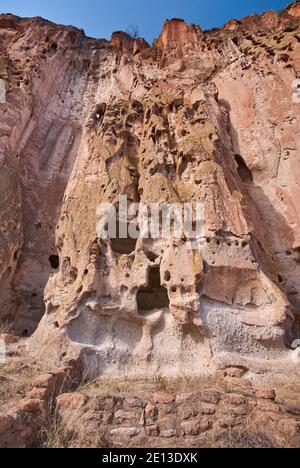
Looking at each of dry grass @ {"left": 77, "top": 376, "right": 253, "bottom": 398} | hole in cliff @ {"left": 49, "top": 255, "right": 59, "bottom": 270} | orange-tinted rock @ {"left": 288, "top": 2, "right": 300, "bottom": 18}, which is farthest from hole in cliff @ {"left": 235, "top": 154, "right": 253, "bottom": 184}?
orange-tinted rock @ {"left": 288, "top": 2, "right": 300, "bottom": 18}

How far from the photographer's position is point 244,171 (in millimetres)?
9664

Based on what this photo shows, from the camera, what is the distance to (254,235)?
679 centimetres

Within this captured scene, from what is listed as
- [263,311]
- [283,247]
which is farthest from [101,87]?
[263,311]

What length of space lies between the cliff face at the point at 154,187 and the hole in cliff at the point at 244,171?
37mm

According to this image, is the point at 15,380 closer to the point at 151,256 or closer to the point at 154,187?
the point at 151,256

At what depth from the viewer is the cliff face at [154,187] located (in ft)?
18.5

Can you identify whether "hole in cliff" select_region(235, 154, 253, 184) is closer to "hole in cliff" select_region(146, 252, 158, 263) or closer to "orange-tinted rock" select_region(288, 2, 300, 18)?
"hole in cliff" select_region(146, 252, 158, 263)

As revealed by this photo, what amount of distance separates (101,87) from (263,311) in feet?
37.5

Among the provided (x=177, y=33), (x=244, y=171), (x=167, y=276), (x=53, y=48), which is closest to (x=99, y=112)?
(x=244, y=171)

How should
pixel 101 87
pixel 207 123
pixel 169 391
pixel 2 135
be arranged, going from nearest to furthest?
pixel 169 391 < pixel 207 123 < pixel 2 135 < pixel 101 87

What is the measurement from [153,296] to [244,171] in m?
5.08

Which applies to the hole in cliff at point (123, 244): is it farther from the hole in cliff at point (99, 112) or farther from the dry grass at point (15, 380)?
the hole in cliff at point (99, 112)

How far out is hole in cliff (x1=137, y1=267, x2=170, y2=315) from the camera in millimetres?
6676
